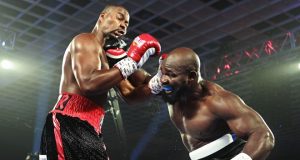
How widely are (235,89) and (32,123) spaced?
894 cm

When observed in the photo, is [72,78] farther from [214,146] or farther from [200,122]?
[214,146]

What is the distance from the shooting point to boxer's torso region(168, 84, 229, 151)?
248cm

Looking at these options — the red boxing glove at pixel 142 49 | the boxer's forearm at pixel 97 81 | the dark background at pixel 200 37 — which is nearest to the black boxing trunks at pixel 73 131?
the boxer's forearm at pixel 97 81

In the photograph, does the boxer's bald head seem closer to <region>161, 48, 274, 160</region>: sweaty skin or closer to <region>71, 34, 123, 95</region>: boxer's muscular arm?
<region>161, 48, 274, 160</region>: sweaty skin

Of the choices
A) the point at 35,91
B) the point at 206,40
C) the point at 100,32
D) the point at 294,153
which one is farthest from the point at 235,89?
the point at 100,32

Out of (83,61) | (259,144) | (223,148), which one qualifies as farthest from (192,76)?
(83,61)

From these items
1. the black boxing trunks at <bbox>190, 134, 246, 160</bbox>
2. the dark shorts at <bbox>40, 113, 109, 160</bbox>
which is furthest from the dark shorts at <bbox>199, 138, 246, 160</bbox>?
the dark shorts at <bbox>40, 113, 109, 160</bbox>

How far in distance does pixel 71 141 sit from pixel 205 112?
3.05ft

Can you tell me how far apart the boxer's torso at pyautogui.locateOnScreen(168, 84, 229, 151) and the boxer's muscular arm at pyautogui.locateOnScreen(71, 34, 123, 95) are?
562mm

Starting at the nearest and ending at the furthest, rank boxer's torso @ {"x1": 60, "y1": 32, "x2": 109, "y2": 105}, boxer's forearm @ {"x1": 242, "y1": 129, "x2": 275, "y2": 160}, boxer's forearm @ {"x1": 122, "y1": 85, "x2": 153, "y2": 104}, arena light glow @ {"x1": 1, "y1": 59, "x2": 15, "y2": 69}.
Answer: boxer's forearm @ {"x1": 242, "y1": 129, "x2": 275, "y2": 160}, boxer's torso @ {"x1": 60, "y1": 32, "x2": 109, "y2": 105}, boxer's forearm @ {"x1": 122, "y1": 85, "x2": 153, "y2": 104}, arena light glow @ {"x1": 1, "y1": 59, "x2": 15, "y2": 69}

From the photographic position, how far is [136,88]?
9.99 ft

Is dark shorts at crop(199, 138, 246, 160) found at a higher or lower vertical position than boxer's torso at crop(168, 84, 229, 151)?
lower

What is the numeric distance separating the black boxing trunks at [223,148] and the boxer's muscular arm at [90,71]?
0.77 metres

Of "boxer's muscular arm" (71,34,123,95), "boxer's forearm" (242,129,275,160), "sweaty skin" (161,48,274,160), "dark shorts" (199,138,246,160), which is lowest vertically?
"dark shorts" (199,138,246,160)
